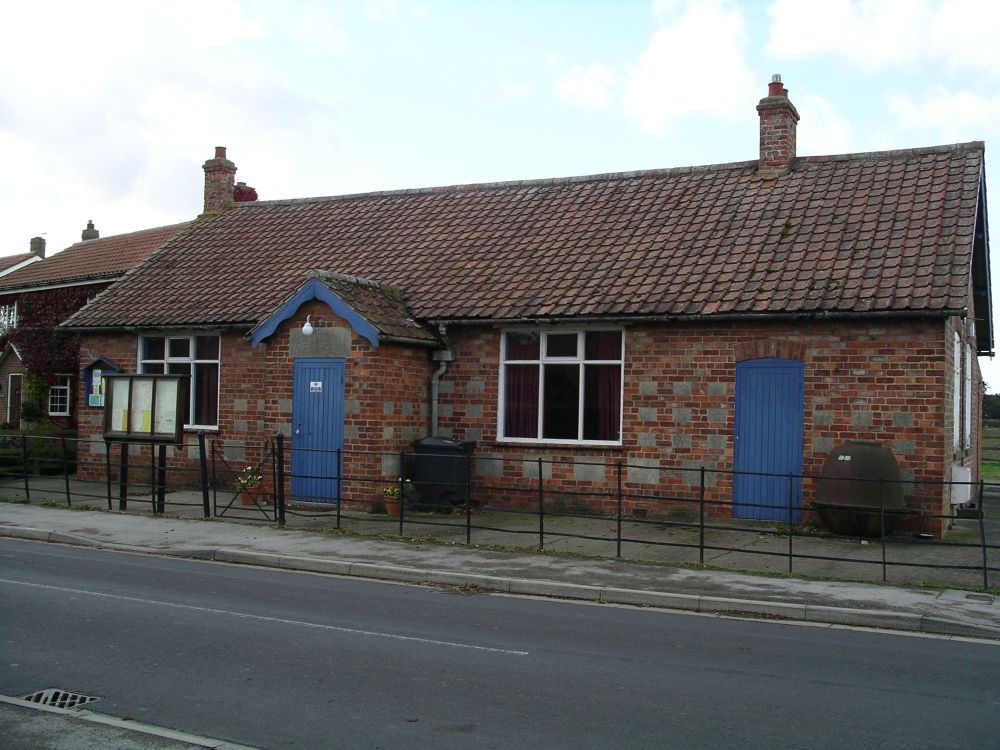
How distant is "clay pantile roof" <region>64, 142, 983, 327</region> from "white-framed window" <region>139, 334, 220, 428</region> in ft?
2.16

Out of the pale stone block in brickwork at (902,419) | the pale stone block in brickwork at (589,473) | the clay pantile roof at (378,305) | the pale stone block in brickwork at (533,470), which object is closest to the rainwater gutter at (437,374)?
the clay pantile roof at (378,305)

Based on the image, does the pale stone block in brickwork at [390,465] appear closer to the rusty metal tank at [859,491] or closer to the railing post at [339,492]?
the railing post at [339,492]

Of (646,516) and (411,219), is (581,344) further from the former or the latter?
(411,219)

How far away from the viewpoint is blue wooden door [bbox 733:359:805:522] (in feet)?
48.5

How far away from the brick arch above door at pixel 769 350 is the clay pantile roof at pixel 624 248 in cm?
65

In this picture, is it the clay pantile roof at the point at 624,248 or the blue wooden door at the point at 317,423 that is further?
the blue wooden door at the point at 317,423

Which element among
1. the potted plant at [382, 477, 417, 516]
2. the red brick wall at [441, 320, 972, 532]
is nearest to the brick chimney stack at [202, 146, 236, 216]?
the red brick wall at [441, 320, 972, 532]

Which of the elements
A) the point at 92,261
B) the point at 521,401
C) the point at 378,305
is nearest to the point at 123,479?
the point at 378,305

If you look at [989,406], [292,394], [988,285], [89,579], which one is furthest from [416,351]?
[989,406]

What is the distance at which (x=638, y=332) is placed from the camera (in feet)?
52.2

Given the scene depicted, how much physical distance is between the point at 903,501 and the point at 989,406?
36461mm

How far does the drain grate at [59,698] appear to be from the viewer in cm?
627

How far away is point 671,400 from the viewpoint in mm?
15648

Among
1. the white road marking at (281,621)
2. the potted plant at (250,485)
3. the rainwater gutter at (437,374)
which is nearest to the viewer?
the white road marking at (281,621)
